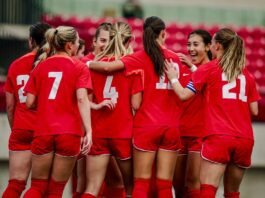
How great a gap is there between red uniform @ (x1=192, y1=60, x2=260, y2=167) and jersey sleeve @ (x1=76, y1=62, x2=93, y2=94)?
1011mm

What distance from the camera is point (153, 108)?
912 centimetres

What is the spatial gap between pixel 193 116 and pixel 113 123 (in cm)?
100

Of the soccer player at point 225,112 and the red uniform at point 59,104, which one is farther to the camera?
the soccer player at point 225,112

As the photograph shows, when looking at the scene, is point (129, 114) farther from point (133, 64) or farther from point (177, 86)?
point (177, 86)

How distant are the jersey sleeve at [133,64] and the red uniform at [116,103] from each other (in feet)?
0.39

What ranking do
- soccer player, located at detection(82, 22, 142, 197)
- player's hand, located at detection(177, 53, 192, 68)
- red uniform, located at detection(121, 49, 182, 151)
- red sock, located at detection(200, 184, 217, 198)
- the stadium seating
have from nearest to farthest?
red sock, located at detection(200, 184, 217, 198) → red uniform, located at detection(121, 49, 182, 151) → soccer player, located at detection(82, 22, 142, 197) → player's hand, located at detection(177, 53, 192, 68) → the stadium seating

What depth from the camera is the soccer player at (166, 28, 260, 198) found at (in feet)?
28.7

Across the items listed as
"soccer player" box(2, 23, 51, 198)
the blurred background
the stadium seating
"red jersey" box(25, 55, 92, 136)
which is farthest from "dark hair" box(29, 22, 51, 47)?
the stadium seating

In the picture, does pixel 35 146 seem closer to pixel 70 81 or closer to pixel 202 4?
pixel 70 81

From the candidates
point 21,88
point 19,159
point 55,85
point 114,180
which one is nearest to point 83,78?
point 55,85

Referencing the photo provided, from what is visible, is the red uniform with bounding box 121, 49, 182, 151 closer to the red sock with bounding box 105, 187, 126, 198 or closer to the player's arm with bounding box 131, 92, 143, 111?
the player's arm with bounding box 131, 92, 143, 111

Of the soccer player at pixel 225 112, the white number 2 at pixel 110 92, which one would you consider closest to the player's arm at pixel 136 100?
the white number 2 at pixel 110 92

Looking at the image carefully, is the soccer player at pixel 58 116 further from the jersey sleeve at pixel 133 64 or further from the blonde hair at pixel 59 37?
the jersey sleeve at pixel 133 64

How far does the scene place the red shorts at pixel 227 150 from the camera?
8.71 meters
